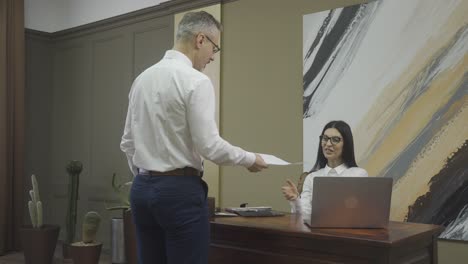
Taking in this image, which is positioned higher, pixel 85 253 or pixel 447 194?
pixel 447 194

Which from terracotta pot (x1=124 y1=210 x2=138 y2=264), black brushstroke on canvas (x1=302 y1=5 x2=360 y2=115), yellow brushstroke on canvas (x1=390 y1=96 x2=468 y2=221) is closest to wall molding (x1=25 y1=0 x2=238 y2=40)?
→ black brushstroke on canvas (x1=302 y1=5 x2=360 y2=115)

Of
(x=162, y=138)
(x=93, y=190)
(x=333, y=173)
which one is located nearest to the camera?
(x=162, y=138)

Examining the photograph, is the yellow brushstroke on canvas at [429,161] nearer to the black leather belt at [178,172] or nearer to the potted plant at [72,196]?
the black leather belt at [178,172]

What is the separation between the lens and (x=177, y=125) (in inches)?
71.3

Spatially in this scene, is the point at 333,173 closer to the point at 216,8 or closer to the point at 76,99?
the point at 216,8

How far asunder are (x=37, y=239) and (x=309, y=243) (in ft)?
10.9

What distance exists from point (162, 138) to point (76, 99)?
4108mm

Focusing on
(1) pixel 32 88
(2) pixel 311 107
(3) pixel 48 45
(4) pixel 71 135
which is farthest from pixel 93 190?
(2) pixel 311 107

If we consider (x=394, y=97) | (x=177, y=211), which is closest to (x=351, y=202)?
(x=177, y=211)

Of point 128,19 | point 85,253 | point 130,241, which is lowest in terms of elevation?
point 85,253

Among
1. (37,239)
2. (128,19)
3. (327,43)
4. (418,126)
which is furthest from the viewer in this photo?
(128,19)

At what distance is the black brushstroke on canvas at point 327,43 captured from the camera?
346 centimetres

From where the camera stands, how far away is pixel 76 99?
18.4 ft

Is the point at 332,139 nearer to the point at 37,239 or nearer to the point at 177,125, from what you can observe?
the point at 177,125
